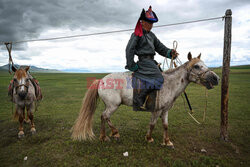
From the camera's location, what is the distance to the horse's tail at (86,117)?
4488 millimetres

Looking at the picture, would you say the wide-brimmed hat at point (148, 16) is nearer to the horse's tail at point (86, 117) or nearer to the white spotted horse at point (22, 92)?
the horse's tail at point (86, 117)

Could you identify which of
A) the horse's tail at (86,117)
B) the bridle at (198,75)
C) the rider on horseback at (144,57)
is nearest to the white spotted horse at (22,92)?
the horse's tail at (86,117)

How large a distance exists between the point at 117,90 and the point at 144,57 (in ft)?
4.07

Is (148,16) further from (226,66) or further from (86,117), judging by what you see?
(86,117)

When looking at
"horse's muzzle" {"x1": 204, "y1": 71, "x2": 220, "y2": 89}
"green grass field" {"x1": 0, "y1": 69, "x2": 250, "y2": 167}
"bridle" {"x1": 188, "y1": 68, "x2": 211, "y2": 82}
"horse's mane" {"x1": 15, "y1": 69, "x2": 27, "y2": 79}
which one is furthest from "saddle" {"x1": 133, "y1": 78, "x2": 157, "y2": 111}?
"horse's mane" {"x1": 15, "y1": 69, "x2": 27, "y2": 79}

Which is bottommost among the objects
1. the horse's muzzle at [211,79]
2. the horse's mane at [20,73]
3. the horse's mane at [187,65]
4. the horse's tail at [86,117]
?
the horse's tail at [86,117]

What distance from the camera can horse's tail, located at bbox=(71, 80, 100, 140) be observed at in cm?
449

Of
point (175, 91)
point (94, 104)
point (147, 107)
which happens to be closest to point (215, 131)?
point (175, 91)

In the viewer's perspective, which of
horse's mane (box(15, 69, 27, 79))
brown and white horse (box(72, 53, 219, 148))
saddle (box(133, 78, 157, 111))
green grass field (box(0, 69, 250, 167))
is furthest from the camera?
horse's mane (box(15, 69, 27, 79))

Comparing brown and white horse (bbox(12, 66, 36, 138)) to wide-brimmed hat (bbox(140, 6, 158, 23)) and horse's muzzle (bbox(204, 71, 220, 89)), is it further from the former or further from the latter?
horse's muzzle (bbox(204, 71, 220, 89))

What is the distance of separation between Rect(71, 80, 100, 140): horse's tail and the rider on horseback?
1.36 meters

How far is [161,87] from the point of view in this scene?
3.98m

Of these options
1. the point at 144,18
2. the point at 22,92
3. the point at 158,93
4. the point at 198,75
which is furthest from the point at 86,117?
the point at 198,75

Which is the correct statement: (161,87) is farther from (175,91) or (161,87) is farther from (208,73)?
(208,73)
